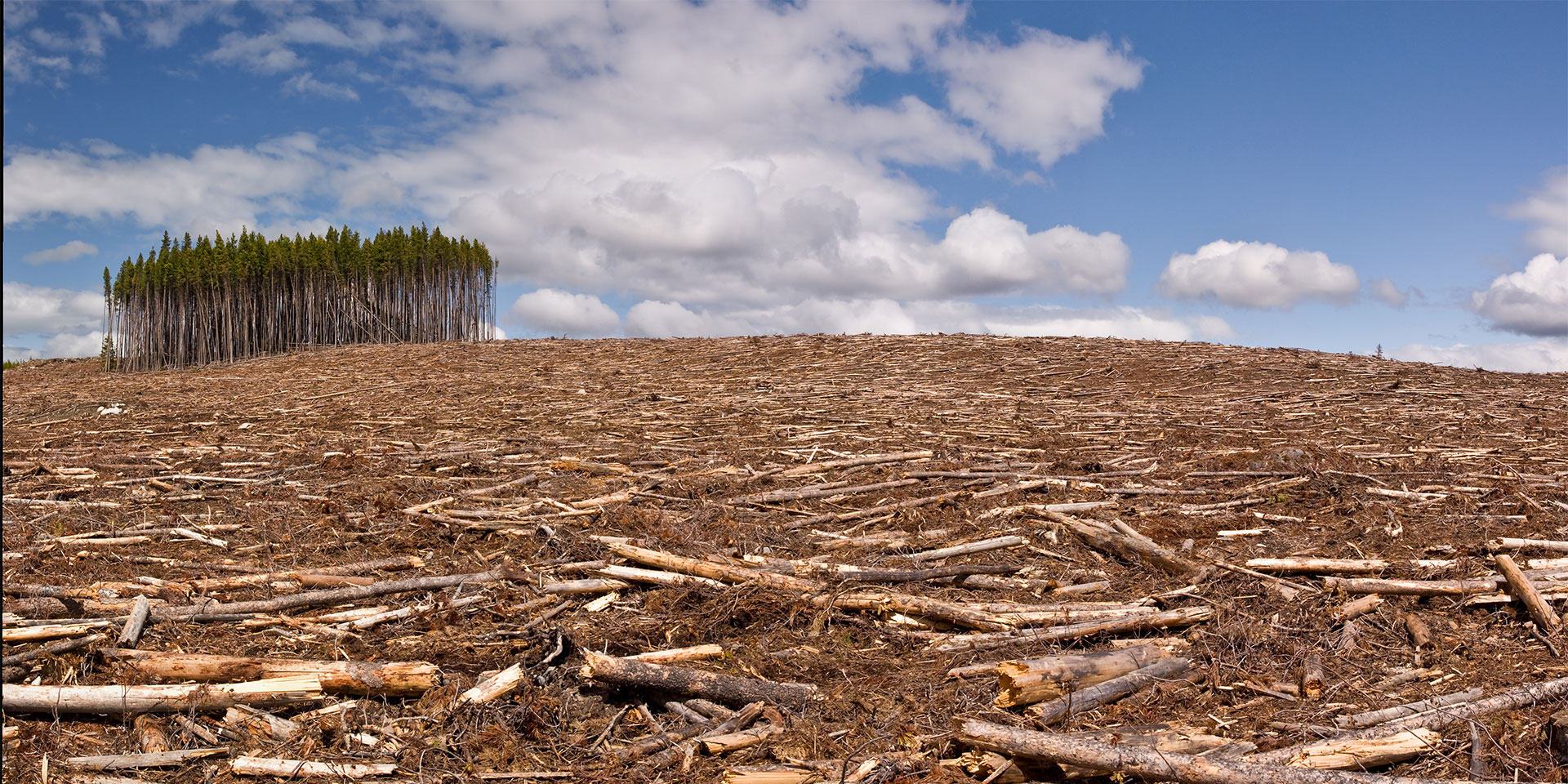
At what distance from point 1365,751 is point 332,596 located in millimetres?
5971

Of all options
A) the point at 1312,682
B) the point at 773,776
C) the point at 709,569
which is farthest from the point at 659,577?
the point at 1312,682

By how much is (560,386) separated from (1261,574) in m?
12.4

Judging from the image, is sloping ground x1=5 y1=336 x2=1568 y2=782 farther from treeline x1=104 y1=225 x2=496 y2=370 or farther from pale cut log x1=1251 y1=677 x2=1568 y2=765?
treeline x1=104 y1=225 x2=496 y2=370

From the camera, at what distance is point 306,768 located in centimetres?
405

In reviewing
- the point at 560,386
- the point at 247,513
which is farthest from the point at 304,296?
the point at 247,513

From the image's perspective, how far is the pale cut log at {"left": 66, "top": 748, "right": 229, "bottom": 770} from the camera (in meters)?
4.11

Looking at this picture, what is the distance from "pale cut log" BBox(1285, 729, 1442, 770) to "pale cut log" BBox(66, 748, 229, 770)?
16.8 feet

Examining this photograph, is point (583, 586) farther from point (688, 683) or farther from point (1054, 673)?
point (1054, 673)

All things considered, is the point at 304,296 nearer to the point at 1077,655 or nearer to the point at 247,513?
the point at 247,513

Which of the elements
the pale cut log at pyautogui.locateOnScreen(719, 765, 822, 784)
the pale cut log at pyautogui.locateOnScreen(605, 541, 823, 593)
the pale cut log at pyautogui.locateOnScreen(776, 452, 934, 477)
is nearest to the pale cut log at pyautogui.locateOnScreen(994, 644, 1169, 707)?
the pale cut log at pyautogui.locateOnScreen(719, 765, 822, 784)

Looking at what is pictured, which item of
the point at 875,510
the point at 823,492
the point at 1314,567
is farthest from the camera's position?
the point at 823,492

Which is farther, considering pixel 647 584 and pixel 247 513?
pixel 247 513

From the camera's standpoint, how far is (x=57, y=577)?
6266 mm

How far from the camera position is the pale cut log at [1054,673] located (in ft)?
14.7
